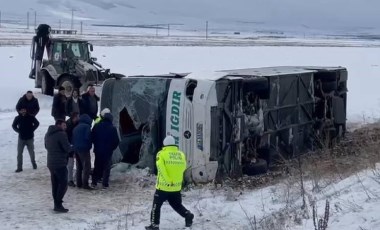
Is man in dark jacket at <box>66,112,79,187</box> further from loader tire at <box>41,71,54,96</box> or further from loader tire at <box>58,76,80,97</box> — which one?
loader tire at <box>41,71,54,96</box>

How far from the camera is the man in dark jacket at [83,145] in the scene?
39.4 ft

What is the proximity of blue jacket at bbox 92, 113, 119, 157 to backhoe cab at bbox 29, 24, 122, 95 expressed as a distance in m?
11.6

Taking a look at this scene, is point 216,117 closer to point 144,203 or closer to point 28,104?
point 144,203

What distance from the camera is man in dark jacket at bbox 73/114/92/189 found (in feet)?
39.4

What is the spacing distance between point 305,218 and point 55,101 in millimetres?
7045

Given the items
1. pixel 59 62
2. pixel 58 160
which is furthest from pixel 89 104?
pixel 59 62

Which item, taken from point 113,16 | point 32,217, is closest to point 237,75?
point 32,217

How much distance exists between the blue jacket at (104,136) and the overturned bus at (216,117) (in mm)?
1082

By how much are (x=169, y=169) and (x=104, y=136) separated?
305 cm

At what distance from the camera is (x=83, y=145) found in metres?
12.0

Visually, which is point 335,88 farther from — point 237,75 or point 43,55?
point 43,55

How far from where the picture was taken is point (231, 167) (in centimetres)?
1272

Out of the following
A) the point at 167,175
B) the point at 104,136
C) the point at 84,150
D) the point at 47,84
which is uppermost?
the point at 47,84

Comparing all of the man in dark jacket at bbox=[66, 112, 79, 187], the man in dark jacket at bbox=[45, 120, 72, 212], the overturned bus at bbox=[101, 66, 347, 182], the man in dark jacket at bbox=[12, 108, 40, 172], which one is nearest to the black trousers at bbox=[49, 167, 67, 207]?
the man in dark jacket at bbox=[45, 120, 72, 212]
